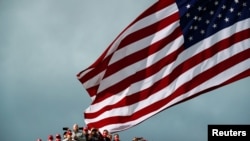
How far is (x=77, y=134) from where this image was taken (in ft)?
92.0

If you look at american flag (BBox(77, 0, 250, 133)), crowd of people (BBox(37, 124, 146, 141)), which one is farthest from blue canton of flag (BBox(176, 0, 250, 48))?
crowd of people (BBox(37, 124, 146, 141))

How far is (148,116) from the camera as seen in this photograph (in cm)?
2136

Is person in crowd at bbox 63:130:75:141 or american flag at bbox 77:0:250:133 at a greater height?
american flag at bbox 77:0:250:133

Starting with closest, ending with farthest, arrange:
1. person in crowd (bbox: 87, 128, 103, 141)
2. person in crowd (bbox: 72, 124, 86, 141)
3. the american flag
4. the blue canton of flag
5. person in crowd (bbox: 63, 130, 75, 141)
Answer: the american flag
the blue canton of flag
person in crowd (bbox: 63, 130, 75, 141)
person in crowd (bbox: 72, 124, 86, 141)
person in crowd (bbox: 87, 128, 103, 141)

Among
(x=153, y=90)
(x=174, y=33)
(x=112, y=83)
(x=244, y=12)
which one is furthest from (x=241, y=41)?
(x=112, y=83)

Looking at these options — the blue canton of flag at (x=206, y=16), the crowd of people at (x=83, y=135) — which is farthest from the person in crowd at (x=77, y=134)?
the blue canton of flag at (x=206, y=16)

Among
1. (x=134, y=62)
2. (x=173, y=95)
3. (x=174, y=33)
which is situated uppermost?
(x=174, y=33)

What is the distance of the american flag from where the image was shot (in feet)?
71.0

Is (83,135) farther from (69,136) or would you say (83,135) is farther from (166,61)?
(166,61)

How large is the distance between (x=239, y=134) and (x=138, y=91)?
4975mm

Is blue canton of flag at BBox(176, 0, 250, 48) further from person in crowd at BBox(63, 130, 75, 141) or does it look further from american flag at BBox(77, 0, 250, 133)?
person in crowd at BBox(63, 130, 75, 141)

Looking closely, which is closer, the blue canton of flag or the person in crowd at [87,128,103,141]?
the blue canton of flag

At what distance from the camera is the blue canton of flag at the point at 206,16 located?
22656 mm

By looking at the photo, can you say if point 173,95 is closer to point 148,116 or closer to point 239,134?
point 148,116
